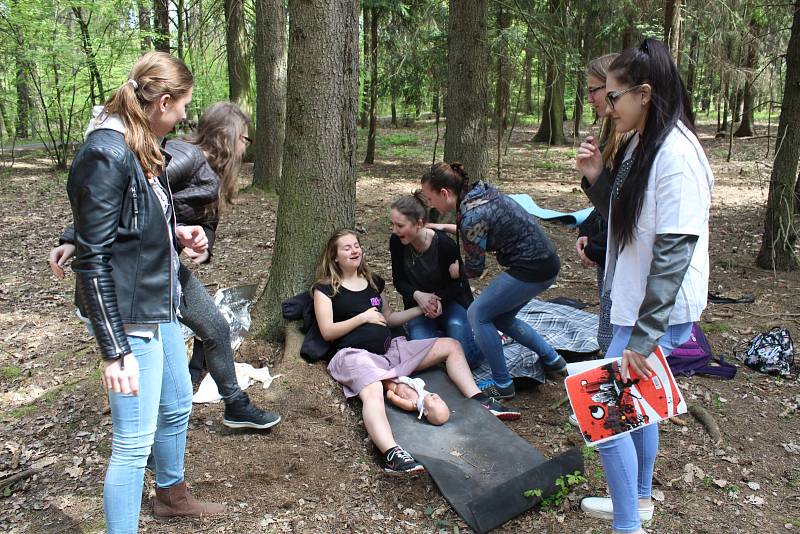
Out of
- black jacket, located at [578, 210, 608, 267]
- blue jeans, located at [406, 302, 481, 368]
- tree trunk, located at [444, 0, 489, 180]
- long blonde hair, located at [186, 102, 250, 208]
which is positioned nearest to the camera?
long blonde hair, located at [186, 102, 250, 208]

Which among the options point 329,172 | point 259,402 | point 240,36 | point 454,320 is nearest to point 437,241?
point 454,320

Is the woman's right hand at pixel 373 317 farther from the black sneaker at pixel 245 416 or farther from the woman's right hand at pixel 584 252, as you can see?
the woman's right hand at pixel 584 252

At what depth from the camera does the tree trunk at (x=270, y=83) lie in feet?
29.8

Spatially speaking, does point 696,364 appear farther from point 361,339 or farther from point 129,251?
point 129,251

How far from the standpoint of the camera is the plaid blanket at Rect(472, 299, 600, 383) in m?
4.40

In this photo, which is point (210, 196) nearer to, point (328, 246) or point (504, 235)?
point (328, 246)

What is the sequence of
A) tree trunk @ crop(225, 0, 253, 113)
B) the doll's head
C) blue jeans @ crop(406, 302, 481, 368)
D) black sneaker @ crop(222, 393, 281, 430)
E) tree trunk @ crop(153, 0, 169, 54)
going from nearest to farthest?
black sneaker @ crop(222, 393, 281, 430) < the doll's head < blue jeans @ crop(406, 302, 481, 368) < tree trunk @ crop(225, 0, 253, 113) < tree trunk @ crop(153, 0, 169, 54)

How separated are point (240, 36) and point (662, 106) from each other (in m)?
10.7

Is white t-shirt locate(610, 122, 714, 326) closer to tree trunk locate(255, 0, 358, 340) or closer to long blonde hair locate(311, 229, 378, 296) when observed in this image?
long blonde hair locate(311, 229, 378, 296)

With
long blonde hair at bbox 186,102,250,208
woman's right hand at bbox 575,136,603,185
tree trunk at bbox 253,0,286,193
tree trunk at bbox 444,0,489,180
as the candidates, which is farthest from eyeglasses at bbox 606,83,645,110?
tree trunk at bbox 253,0,286,193

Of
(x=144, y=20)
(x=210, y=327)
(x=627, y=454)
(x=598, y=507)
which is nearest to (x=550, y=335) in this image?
(x=598, y=507)

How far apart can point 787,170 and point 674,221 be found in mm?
4593

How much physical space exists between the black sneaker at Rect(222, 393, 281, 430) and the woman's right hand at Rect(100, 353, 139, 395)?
130 cm

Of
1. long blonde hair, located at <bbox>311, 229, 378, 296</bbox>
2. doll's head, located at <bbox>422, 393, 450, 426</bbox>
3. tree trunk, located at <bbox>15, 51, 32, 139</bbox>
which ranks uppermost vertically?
tree trunk, located at <bbox>15, 51, 32, 139</bbox>
